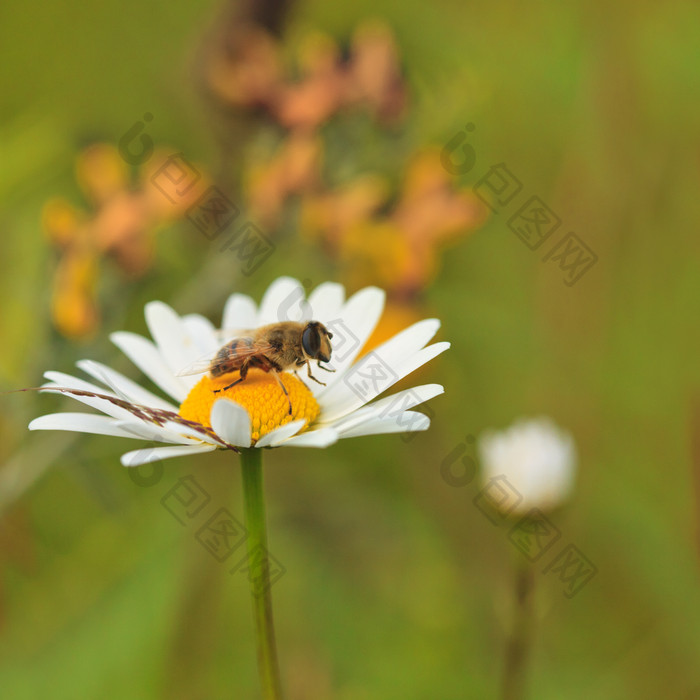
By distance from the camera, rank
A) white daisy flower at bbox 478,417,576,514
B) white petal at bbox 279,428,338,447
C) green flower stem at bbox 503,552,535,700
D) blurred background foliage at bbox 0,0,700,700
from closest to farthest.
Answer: white petal at bbox 279,428,338,447 → green flower stem at bbox 503,552,535,700 → white daisy flower at bbox 478,417,576,514 → blurred background foliage at bbox 0,0,700,700

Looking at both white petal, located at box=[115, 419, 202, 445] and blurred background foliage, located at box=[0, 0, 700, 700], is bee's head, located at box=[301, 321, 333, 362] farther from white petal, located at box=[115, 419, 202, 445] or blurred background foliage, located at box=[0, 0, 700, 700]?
blurred background foliage, located at box=[0, 0, 700, 700]

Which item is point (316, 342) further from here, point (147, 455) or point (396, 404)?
point (147, 455)

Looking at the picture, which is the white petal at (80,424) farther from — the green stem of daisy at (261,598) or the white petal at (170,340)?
the white petal at (170,340)

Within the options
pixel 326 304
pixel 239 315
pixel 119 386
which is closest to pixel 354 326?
pixel 326 304

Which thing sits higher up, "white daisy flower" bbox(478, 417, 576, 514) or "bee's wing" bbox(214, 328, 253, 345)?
"bee's wing" bbox(214, 328, 253, 345)

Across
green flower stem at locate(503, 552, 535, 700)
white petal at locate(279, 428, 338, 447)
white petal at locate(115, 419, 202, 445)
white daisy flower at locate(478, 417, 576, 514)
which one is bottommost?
green flower stem at locate(503, 552, 535, 700)

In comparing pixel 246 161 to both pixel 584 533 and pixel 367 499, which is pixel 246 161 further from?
pixel 584 533

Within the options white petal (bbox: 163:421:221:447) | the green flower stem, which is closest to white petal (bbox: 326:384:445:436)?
white petal (bbox: 163:421:221:447)
